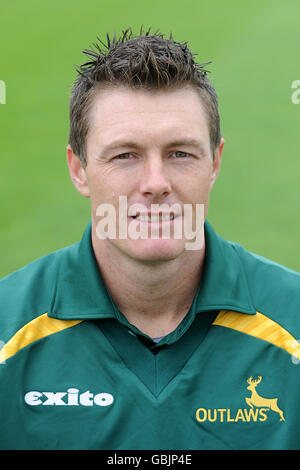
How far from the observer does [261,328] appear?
2789mm

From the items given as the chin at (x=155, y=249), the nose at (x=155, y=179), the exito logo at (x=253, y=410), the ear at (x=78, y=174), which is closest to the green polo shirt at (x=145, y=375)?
the exito logo at (x=253, y=410)

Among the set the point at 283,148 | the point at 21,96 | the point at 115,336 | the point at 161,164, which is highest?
the point at 21,96

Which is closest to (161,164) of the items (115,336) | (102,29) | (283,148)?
(115,336)

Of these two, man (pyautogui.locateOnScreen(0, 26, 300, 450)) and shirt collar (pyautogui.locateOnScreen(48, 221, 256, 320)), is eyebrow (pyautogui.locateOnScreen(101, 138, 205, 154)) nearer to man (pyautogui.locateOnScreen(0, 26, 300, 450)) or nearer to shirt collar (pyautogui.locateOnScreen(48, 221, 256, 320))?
man (pyautogui.locateOnScreen(0, 26, 300, 450))

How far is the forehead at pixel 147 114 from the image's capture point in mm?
2584

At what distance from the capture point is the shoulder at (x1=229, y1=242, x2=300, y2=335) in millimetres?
2814

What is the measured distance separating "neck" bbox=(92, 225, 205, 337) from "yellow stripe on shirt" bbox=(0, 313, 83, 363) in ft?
0.72

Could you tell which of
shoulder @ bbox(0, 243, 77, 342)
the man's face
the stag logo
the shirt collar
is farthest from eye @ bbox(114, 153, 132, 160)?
the stag logo

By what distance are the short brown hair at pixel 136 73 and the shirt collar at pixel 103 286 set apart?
38 centimetres

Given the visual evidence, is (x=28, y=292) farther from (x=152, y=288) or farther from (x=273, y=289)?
(x=273, y=289)

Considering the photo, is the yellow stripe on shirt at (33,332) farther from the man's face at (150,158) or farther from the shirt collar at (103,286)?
the man's face at (150,158)

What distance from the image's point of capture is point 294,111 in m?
9.13

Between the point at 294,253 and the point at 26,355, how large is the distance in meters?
4.83
